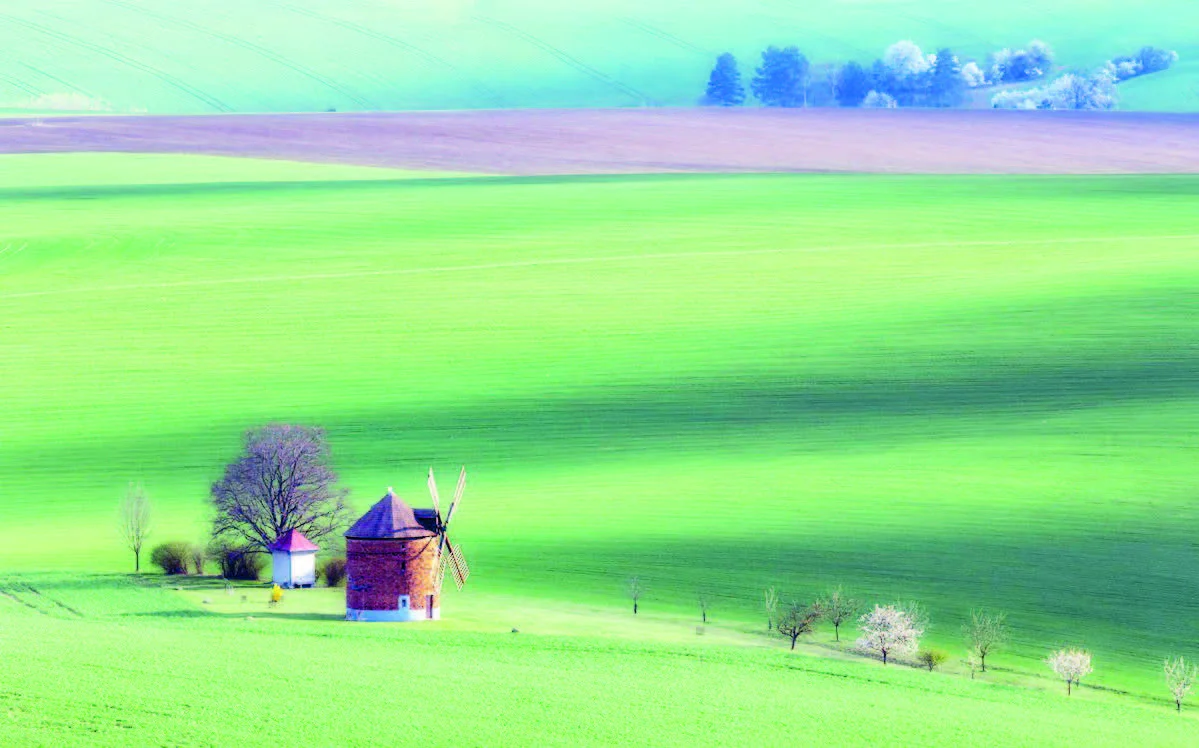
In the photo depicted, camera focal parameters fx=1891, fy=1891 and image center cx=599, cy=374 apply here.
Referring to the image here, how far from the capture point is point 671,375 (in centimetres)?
6262

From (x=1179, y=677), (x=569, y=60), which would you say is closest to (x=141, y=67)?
(x=569, y=60)

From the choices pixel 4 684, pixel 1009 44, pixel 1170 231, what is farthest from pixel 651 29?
pixel 4 684

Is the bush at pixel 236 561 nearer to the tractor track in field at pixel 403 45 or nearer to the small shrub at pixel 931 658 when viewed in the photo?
the small shrub at pixel 931 658

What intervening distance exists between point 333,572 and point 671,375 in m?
17.0

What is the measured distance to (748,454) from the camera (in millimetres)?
55531

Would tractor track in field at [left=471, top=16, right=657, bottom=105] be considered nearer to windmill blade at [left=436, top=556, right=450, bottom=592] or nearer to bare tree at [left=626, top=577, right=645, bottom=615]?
bare tree at [left=626, top=577, right=645, bottom=615]

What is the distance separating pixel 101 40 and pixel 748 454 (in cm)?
8393

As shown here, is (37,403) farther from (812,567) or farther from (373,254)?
(812,567)

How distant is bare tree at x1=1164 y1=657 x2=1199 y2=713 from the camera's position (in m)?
37.0

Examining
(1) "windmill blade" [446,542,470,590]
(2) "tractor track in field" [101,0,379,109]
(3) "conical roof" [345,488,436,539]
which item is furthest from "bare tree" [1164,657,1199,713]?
(2) "tractor track in field" [101,0,379,109]

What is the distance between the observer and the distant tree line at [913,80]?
128125mm

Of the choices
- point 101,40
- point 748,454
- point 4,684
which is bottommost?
point 4,684

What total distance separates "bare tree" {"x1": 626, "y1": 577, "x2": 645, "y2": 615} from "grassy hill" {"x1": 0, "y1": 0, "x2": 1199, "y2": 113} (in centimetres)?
8161

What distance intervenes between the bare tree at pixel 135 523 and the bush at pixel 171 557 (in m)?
0.57
